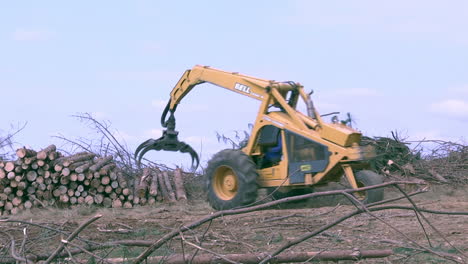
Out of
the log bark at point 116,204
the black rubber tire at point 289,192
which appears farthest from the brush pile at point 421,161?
the log bark at point 116,204

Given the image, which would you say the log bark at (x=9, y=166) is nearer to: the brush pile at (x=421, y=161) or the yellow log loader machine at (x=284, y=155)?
the yellow log loader machine at (x=284, y=155)

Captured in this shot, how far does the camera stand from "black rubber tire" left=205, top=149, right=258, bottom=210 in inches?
462

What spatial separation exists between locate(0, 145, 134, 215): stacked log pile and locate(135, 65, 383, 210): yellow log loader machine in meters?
2.82

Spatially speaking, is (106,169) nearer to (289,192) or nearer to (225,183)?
(225,183)

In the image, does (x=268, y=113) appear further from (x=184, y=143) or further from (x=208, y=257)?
(x=208, y=257)

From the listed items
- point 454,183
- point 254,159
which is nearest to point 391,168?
point 454,183

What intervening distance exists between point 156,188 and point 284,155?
3919mm

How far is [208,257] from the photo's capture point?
5.01 m

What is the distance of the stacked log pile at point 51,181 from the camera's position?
1385cm

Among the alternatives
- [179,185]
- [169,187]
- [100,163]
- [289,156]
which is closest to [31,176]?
[100,163]

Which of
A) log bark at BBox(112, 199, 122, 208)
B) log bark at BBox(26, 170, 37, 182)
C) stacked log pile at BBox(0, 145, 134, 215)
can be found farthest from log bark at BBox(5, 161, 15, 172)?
log bark at BBox(112, 199, 122, 208)

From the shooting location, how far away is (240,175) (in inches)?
466

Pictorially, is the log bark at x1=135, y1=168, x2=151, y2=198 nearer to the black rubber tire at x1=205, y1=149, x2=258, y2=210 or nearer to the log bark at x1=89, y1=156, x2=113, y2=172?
Answer: the log bark at x1=89, y1=156, x2=113, y2=172

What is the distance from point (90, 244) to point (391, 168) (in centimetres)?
1186
